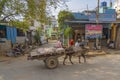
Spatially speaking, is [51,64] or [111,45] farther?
[111,45]

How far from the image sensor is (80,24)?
22562 millimetres

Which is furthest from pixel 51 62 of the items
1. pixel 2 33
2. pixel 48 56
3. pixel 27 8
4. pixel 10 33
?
pixel 10 33

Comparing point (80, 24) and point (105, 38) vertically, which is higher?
point (80, 24)

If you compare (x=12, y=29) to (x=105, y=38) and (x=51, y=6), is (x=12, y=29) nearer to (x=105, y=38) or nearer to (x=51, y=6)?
(x=51, y=6)

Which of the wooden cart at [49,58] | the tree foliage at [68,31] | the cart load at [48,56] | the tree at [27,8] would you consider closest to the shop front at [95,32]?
the tree foliage at [68,31]

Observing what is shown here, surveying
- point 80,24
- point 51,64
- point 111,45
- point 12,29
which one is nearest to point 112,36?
point 111,45

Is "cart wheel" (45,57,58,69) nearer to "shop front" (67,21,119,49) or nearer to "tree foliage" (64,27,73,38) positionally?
"shop front" (67,21,119,49)

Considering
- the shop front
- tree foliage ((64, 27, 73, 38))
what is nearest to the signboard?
the shop front

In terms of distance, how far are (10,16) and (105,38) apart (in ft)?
41.2

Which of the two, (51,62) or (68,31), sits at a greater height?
(68,31)

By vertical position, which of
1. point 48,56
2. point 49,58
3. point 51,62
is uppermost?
point 48,56

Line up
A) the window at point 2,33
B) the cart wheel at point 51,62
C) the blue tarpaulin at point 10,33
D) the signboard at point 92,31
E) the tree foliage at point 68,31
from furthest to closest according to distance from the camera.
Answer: the tree foliage at point 68,31, the blue tarpaulin at point 10,33, the window at point 2,33, the signboard at point 92,31, the cart wheel at point 51,62

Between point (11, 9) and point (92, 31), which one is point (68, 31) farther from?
point (11, 9)

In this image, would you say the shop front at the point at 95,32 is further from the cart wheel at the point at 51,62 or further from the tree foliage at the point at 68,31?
the cart wheel at the point at 51,62
